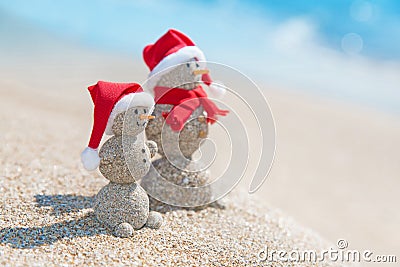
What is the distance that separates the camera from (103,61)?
16188mm

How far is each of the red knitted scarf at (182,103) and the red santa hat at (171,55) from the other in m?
0.15

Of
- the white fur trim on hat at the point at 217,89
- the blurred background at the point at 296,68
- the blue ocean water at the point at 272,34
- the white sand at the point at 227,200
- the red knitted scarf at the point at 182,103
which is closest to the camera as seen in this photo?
the white sand at the point at 227,200

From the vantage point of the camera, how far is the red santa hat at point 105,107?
3.55 m

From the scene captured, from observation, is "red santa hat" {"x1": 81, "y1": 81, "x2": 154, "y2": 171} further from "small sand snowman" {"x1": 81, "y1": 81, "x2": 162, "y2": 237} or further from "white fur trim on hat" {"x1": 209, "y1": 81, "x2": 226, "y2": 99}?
"white fur trim on hat" {"x1": 209, "y1": 81, "x2": 226, "y2": 99}

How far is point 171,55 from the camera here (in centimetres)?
433

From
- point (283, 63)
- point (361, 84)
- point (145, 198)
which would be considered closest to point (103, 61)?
point (283, 63)

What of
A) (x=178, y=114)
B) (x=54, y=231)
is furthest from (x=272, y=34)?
(x=54, y=231)

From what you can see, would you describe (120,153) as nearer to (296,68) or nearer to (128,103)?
(128,103)

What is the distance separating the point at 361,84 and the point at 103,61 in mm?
9435

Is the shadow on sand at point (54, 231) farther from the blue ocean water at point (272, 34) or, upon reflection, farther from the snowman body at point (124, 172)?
the blue ocean water at point (272, 34)

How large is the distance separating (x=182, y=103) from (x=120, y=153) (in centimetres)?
95

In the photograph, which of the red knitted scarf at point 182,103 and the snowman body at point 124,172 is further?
the red knitted scarf at point 182,103

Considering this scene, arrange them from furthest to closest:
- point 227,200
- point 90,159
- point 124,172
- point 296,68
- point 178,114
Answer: point 296,68 → point 227,200 → point 178,114 → point 124,172 → point 90,159

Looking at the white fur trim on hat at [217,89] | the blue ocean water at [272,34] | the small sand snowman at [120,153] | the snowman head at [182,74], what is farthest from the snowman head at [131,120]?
the blue ocean water at [272,34]
